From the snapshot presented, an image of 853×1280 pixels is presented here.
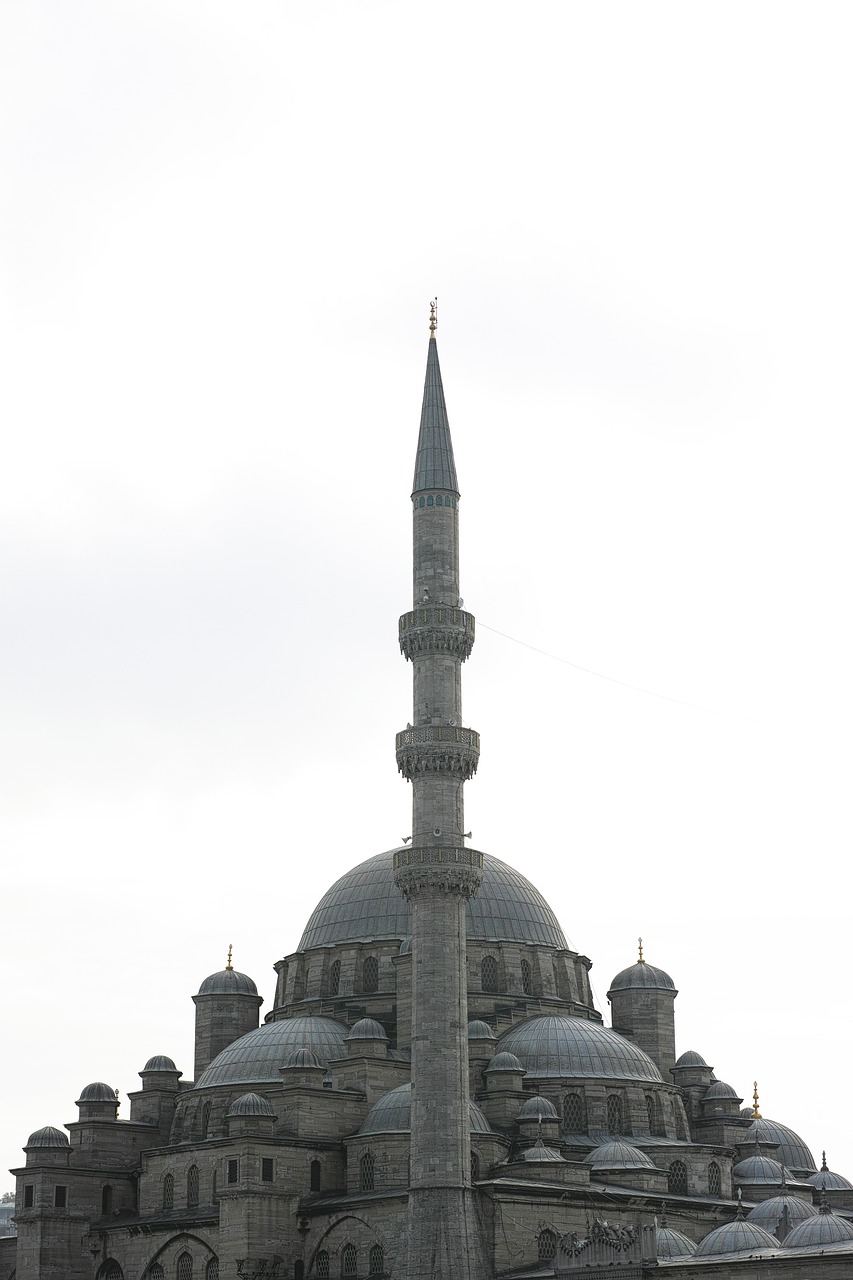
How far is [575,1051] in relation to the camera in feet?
180

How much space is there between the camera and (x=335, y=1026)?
5659 centimetres

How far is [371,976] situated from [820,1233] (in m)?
20.6

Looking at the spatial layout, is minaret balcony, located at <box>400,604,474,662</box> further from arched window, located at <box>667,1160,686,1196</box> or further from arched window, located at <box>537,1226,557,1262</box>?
arched window, located at <box>667,1160,686,1196</box>

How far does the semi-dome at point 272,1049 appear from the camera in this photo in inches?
2162

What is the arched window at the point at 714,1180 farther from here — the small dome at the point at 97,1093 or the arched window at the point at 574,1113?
the small dome at the point at 97,1093

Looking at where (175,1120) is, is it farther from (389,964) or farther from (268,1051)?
(389,964)

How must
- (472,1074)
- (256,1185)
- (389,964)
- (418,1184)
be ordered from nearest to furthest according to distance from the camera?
(418,1184), (256,1185), (472,1074), (389,964)

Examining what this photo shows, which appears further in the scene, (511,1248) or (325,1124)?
(325,1124)

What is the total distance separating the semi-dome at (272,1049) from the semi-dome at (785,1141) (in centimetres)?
1305

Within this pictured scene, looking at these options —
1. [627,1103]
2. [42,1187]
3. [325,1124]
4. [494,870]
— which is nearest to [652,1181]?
[627,1103]

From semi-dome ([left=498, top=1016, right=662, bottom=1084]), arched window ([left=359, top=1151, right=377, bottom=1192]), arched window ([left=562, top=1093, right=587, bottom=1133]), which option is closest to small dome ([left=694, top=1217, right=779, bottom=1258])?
arched window ([left=359, top=1151, right=377, bottom=1192])

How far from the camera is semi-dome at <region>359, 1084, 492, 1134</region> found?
49906mm

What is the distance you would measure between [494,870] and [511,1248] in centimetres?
1743

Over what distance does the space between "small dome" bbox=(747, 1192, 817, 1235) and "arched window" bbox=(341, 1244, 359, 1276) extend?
972 centimetres
